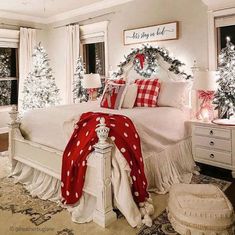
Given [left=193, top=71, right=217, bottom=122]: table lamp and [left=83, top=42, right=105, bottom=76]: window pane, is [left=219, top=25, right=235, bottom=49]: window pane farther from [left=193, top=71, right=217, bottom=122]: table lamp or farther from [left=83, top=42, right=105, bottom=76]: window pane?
[left=83, top=42, right=105, bottom=76]: window pane

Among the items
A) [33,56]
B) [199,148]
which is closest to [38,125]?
[199,148]

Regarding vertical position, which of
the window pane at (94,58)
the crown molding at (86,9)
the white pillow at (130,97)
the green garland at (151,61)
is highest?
the crown molding at (86,9)

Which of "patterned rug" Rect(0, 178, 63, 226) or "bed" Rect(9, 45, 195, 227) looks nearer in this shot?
"bed" Rect(9, 45, 195, 227)

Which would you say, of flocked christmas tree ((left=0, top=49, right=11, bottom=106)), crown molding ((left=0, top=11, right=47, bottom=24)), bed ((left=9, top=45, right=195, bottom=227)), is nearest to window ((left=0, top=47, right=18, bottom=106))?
flocked christmas tree ((left=0, top=49, right=11, bottom=106))

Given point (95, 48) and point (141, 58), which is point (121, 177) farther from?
point (95, 48)

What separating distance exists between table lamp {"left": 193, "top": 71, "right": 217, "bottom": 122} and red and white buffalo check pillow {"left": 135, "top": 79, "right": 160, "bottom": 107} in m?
0.58

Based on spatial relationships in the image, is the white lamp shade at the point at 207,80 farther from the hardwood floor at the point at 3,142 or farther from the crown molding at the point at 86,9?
the hardwood floor at the point at 3,142

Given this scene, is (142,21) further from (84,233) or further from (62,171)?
(84,233)

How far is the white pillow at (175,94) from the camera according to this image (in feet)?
12.3

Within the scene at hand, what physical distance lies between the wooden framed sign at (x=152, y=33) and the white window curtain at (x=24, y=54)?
2.57 meters

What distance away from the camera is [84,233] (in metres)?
2.17

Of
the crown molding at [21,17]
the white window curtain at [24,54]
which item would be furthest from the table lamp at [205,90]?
the crown molding at [21,17]

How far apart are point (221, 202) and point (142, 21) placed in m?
3.44

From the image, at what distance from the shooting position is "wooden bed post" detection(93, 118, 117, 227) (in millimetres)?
2242
